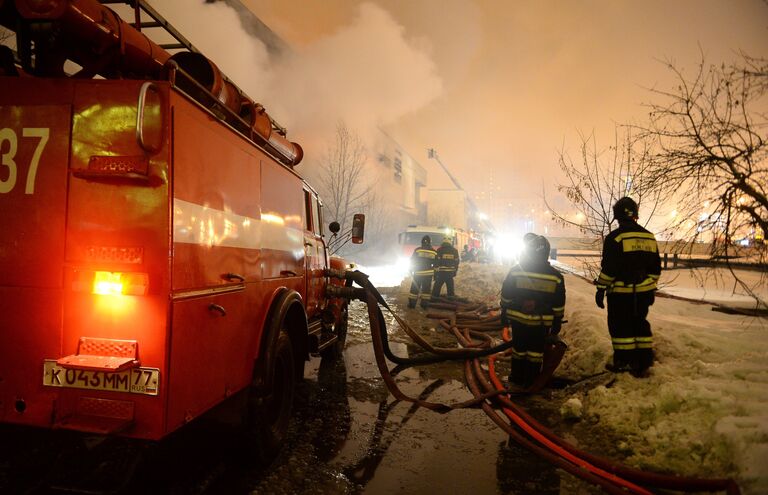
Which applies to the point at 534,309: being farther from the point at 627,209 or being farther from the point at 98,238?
the point at 98,238

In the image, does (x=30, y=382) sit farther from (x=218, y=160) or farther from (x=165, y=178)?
(x=218, y=160)

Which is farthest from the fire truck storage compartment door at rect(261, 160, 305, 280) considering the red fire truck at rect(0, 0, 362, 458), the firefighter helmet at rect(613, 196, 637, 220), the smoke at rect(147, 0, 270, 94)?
the smoke at rect(147, 0, 270, 94)

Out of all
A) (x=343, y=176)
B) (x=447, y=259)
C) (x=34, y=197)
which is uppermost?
(x=343, y=176)

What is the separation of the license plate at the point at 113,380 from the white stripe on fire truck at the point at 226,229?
0.67 meters

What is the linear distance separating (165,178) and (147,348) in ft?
2.78

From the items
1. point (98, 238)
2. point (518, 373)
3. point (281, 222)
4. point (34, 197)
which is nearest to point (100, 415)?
point (98, 238)

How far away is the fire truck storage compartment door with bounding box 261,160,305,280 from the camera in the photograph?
3174 mm

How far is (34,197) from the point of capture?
2037 mm

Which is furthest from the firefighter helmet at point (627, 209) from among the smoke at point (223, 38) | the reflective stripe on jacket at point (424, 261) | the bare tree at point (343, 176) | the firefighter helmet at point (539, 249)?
the bare tree at point (343, 176)

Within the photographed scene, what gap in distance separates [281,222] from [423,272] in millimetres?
6708

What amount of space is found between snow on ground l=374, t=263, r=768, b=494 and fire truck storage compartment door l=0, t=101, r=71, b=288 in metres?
4.05

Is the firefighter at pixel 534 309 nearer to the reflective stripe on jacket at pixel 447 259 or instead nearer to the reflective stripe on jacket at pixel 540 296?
the reflective stripe on jacket at pixel 540 296

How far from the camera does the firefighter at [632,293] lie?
4113 millimetres

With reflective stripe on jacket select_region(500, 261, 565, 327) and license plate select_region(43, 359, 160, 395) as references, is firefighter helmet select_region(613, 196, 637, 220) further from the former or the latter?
license plate select_region(43, 359, 160, 395)
